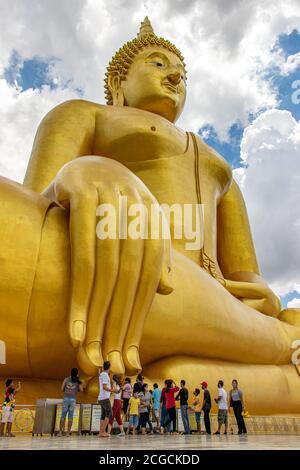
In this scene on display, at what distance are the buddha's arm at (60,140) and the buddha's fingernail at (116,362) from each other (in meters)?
2.83

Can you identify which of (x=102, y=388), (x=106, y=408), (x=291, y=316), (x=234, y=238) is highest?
(x=234, y=238)

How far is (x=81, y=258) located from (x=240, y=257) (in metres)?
4.22

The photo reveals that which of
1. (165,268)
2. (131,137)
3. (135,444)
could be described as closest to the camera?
(135,444)

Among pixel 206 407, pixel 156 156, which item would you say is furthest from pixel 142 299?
pixel 156 156

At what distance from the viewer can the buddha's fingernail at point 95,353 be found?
416cm

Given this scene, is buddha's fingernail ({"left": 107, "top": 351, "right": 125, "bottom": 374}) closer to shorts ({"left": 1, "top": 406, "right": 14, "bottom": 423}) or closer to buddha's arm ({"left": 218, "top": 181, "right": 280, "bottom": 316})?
shorts ({"left": 1, "top": 406, "right": 14, "bottom": 423})

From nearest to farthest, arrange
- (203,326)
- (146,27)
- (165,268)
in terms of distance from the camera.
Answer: (165,268), (203,326), (146,27)

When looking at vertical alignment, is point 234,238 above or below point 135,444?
above

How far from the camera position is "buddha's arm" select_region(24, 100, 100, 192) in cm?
667

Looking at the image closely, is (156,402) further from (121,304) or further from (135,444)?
(135,444)

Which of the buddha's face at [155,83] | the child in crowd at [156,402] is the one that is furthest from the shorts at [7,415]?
the buddha's face at [155,83]

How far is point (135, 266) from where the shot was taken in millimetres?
4484

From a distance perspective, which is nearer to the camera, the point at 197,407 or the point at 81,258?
the point at 81,258

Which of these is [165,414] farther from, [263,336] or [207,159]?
[207,159]
